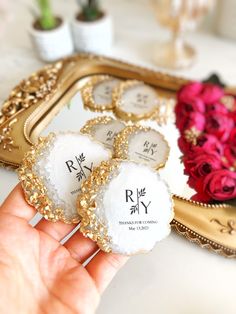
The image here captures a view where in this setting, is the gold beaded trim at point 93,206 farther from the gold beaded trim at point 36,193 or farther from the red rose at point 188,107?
the red rose at point 188,107

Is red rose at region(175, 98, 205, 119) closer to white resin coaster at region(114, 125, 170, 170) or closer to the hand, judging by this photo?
white resin coaster at region(114, 125, 170, 170)

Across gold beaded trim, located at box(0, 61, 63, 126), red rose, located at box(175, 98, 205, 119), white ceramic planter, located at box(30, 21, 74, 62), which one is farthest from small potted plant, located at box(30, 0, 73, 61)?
red rose, located at box(175, 98, 205, 119)

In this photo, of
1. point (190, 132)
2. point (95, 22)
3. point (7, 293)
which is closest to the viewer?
point (7, 293)

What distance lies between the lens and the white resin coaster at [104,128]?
66 cm

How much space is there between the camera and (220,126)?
2.30ft

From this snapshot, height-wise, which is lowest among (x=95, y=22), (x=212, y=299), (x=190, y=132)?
(x=212, y=299)

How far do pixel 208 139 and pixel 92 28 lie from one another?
0.40 metres

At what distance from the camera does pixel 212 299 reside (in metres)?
0.55

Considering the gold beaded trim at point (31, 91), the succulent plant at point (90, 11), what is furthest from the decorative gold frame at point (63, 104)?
the succulent plant at point (90, 11)

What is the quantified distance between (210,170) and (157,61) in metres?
0.40

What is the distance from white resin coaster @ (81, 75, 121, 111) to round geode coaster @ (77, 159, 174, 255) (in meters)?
0.25

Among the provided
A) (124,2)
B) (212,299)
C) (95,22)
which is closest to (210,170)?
(212,299)

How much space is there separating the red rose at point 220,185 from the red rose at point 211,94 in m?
0.18

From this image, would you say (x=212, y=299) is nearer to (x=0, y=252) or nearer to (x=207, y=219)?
(x=207, y=219)
